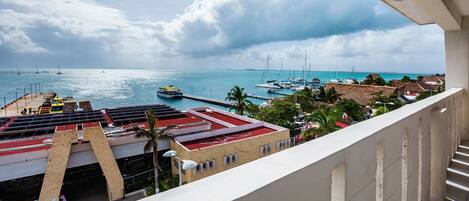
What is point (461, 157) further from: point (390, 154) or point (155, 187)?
point (155, 187)

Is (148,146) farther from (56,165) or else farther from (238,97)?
(238,97)

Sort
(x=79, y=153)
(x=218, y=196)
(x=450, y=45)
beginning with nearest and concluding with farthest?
1. (x=218, y=196)
2. (x=450, y=45)
3. (x=79, y=153)

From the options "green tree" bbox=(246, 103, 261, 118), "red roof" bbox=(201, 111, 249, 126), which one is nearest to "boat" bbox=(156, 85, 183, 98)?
"green tree" bbox=(246, 103, 261, 118)

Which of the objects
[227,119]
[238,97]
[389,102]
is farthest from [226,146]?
[389,102]

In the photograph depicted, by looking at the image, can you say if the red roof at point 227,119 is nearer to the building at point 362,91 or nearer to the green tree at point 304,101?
the green tree at point 304,101

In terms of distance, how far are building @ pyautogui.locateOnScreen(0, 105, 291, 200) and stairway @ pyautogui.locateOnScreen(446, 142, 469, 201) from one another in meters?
7.82

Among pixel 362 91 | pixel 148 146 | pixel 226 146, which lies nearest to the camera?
pixel 226 146

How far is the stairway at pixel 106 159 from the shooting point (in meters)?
10.1

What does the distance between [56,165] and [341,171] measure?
1123cm

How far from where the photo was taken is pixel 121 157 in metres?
11.1

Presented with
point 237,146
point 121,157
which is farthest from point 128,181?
point 237,146

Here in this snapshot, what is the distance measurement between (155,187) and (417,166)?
10.1 m

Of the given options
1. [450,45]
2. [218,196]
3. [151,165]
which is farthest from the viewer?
[151,165]

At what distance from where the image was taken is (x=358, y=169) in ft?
2.80
